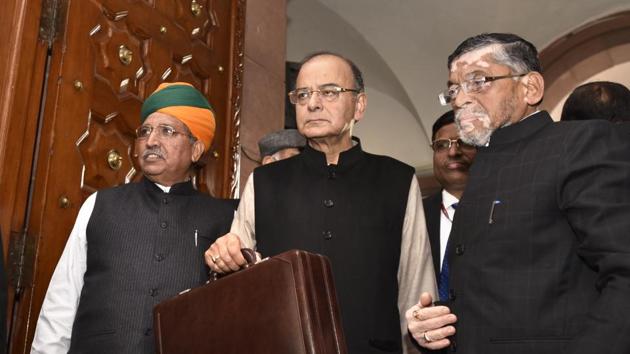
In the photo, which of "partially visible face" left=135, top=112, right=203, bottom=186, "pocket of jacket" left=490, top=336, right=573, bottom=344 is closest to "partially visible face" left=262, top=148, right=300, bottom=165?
"partially visible face" left=135, top=112, right=203, bottom=186

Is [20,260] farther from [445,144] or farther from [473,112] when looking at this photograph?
[445,144]

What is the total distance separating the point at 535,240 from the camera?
1799 mm

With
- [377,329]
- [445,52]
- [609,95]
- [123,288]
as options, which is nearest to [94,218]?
[123,288]

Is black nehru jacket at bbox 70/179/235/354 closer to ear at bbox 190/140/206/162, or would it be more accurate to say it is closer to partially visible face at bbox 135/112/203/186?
partially visible face at bbox 135/112/203/186

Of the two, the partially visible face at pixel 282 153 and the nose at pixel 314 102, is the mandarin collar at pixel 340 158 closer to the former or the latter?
the nose at pixel 314 102

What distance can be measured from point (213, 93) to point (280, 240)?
6.15 ft

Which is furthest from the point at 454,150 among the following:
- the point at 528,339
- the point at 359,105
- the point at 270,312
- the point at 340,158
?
the point at 270,312

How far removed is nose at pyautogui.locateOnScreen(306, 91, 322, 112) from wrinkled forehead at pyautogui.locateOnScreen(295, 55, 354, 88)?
0.14 ft

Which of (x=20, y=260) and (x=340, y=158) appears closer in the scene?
(x=340, y=158)

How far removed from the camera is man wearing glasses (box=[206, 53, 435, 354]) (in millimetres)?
2262

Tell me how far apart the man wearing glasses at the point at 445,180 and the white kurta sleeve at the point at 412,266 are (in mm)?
535

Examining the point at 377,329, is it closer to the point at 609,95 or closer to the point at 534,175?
the point at 534,175

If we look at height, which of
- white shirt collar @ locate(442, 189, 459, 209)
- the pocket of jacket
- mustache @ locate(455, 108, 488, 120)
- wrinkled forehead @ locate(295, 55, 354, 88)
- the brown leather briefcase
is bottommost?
the pocket of jacket

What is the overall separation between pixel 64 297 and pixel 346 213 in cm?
114
